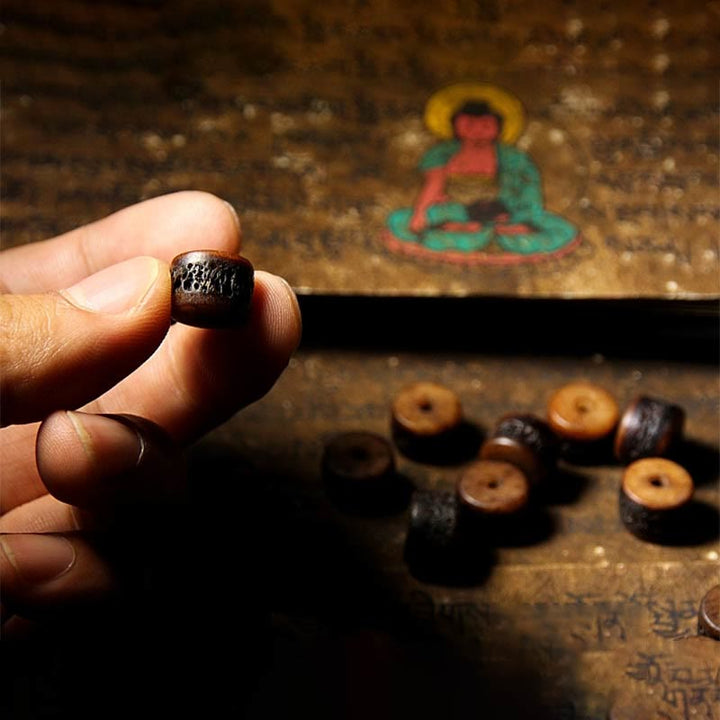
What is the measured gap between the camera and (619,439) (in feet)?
3.42

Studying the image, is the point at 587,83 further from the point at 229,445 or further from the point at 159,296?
the point at 159,296

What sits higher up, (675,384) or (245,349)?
(245,349)

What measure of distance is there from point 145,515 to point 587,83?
3.11ft

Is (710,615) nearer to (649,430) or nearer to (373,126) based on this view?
(649,430)

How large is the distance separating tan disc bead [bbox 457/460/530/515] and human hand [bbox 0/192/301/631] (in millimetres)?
272

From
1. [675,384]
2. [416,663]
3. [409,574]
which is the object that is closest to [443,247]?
[675,384]

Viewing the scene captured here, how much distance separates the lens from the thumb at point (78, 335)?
2.03ft

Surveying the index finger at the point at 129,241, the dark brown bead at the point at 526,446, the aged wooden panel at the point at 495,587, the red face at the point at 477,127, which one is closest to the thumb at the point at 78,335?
the index finger at the point at 129,241

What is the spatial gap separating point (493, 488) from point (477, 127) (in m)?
0.59

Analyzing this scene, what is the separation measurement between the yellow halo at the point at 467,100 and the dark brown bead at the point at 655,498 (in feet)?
1.80

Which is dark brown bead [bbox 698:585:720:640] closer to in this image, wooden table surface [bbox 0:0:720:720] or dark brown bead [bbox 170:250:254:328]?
wooden table surface [bbox 0:0:720:720]

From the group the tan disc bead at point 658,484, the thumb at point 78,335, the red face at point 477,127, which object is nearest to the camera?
the thumb at point 78,335

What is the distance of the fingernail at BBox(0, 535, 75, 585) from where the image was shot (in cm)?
69

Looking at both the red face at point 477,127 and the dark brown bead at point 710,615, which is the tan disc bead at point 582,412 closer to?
the dark brown bead at point 710,615
